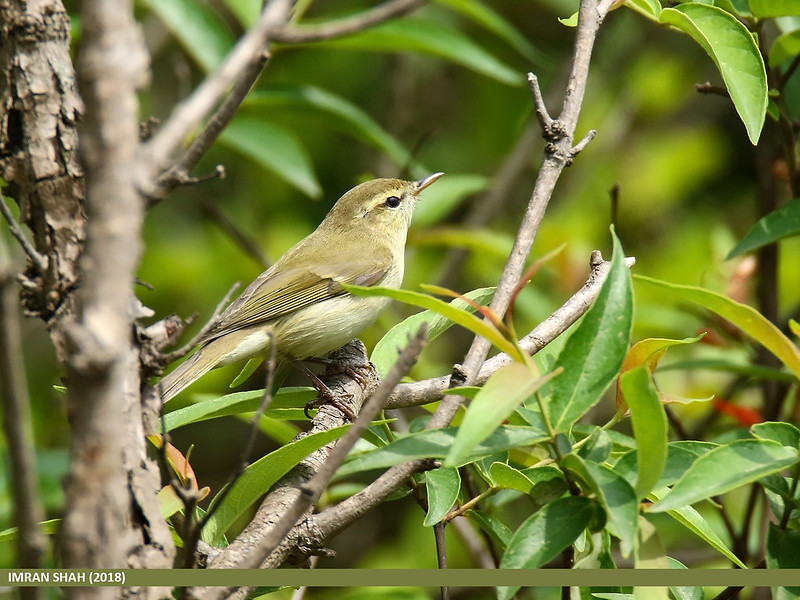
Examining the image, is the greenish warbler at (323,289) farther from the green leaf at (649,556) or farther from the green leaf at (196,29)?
the green leaf at (649,556)

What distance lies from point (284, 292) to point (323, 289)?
19 centimetres

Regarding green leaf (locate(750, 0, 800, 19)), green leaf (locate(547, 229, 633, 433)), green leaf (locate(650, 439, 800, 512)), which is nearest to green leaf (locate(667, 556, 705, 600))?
green leaf (locate(650, 439, 800, 512))

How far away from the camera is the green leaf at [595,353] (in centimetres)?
151

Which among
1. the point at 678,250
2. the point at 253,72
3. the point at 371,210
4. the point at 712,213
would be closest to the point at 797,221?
the point at 253,72

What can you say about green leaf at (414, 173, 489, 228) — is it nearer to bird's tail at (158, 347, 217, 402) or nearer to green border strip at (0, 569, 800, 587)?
bird's tail at (158, 347, 217, 402)

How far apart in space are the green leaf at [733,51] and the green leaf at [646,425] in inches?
38.7

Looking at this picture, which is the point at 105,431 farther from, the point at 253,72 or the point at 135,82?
the point at 253,72

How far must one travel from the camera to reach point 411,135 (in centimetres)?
695

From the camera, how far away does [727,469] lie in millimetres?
1472

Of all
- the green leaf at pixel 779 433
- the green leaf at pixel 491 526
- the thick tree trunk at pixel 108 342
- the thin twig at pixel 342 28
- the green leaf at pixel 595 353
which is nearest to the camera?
the thick tree trunk at pixel 108 342

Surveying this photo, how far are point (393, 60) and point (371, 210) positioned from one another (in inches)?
80.5

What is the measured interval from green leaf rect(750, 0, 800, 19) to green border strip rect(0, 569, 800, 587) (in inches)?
58.8

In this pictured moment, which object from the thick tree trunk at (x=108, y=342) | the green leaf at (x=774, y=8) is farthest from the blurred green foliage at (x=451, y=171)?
the thick tree trunk at (x=108, y=342)

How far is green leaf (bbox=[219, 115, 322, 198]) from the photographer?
161 inches
